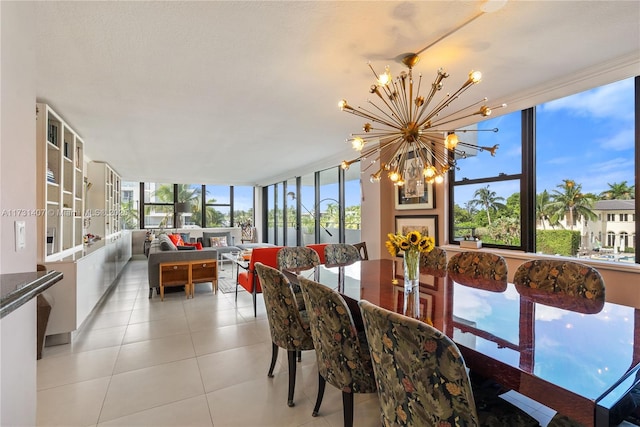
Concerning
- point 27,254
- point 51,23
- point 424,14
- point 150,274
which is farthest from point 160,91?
point 150,274

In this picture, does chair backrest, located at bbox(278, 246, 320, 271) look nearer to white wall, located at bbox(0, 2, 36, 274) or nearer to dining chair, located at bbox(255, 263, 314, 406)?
dining chair, located at bbox(255, 263, 314, 406)

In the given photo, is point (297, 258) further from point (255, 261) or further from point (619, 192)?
point (619, 192)

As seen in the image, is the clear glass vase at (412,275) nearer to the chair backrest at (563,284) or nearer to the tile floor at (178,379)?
the chair backrest at (563,284)

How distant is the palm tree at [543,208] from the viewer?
2.96 m

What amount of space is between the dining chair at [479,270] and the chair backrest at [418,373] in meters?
1.37

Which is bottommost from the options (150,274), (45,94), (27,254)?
(150,274)

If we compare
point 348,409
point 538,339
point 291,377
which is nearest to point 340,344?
point 348,409

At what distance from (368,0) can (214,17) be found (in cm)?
87

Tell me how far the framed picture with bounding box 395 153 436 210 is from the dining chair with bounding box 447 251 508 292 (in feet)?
4.20

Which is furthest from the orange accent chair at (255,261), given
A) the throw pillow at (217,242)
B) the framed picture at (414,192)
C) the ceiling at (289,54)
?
the throw pillow at (217,242)

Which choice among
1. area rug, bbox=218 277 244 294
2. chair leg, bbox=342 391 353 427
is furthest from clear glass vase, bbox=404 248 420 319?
area rug, bbox=218 277 244 294

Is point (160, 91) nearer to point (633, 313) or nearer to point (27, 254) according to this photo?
point (27, 254)

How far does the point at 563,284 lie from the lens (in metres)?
2.04

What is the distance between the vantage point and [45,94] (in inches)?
111
